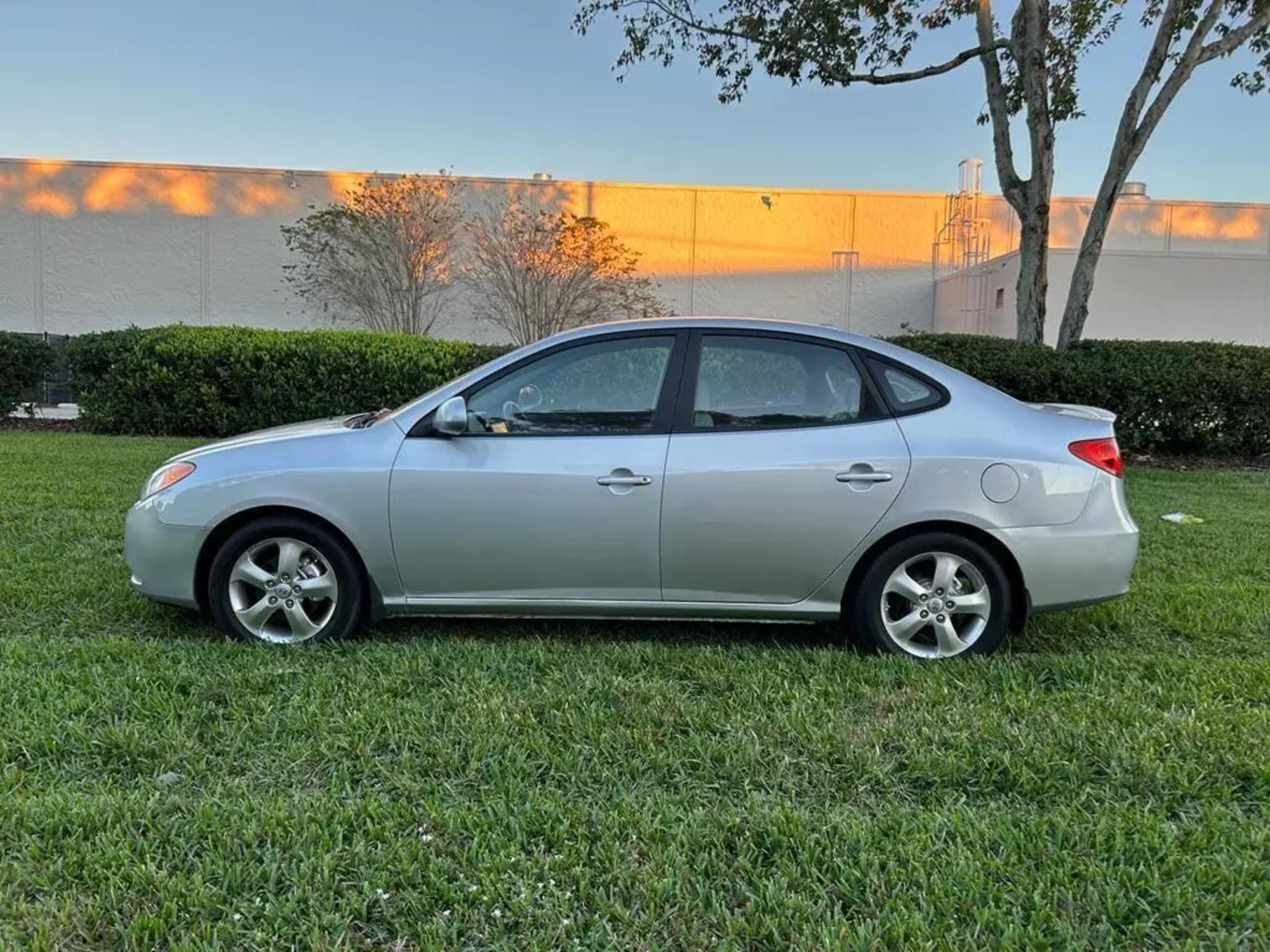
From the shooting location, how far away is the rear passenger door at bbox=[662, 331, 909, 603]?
12.2ft

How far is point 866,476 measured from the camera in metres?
3.71

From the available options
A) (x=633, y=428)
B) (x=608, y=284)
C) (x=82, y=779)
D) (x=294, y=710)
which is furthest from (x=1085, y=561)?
(x=608, y=284)

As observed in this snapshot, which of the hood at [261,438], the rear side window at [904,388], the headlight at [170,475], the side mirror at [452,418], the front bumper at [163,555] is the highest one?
the rear side window at [904,388]

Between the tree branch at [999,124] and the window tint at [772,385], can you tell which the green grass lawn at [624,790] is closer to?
the window tint at [772,385]

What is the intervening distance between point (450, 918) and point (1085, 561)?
9.75 ft

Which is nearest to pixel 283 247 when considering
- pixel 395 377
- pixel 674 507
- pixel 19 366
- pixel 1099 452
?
pixel 19 366

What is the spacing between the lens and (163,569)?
3.91 meters

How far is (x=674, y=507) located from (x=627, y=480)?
0.23 m

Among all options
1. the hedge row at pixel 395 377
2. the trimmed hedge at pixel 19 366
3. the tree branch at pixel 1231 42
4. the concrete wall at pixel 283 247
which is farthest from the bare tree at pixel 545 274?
the tree branch at pixel 1231 42

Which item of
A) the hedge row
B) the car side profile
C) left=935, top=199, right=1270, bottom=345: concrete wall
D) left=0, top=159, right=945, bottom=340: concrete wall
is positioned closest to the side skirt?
the car side profile

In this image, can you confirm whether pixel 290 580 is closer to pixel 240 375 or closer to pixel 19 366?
pixel 240 375

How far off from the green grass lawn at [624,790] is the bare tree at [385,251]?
14962 millimetres

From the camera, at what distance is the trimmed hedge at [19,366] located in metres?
11.9

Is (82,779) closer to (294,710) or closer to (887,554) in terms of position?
(294,710)
